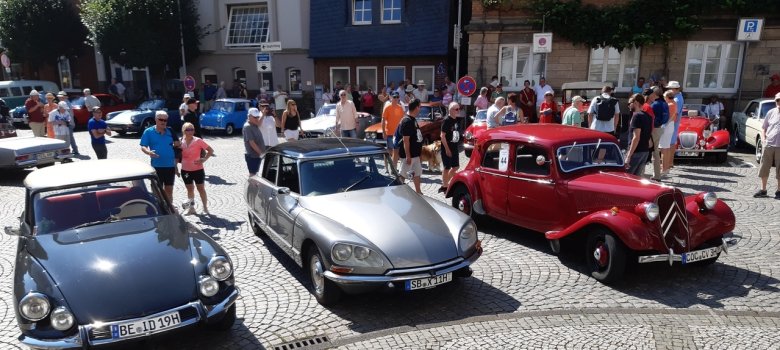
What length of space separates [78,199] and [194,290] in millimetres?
1829

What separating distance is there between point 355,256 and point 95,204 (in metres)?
2.63

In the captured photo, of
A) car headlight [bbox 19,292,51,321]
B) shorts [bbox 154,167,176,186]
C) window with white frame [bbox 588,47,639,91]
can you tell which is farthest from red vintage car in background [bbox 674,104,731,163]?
car headlight [bbox 19,292,51,321]

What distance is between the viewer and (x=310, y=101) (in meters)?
26.7

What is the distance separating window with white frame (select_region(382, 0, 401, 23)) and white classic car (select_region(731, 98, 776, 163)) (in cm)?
1413

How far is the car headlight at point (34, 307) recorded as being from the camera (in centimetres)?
390

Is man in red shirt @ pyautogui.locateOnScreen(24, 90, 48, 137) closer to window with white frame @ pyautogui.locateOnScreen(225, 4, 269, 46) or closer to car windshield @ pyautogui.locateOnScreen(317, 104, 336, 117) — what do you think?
car windshield @ pyautogui.locateOnScreen(317, 104, 336, 117)

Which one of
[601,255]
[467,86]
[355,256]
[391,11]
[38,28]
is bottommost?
[601,255]

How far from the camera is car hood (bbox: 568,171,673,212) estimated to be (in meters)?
5.75

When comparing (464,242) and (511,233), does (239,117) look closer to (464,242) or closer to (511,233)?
(511,233)

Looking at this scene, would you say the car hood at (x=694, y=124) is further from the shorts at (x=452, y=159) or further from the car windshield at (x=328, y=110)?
the car windshield at (x=328, y=110)

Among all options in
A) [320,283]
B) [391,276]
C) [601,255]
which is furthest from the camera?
[601,255]

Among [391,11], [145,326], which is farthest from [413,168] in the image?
[391,11]

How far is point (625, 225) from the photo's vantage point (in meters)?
5.47

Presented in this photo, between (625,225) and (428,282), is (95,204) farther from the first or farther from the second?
(625,225)
